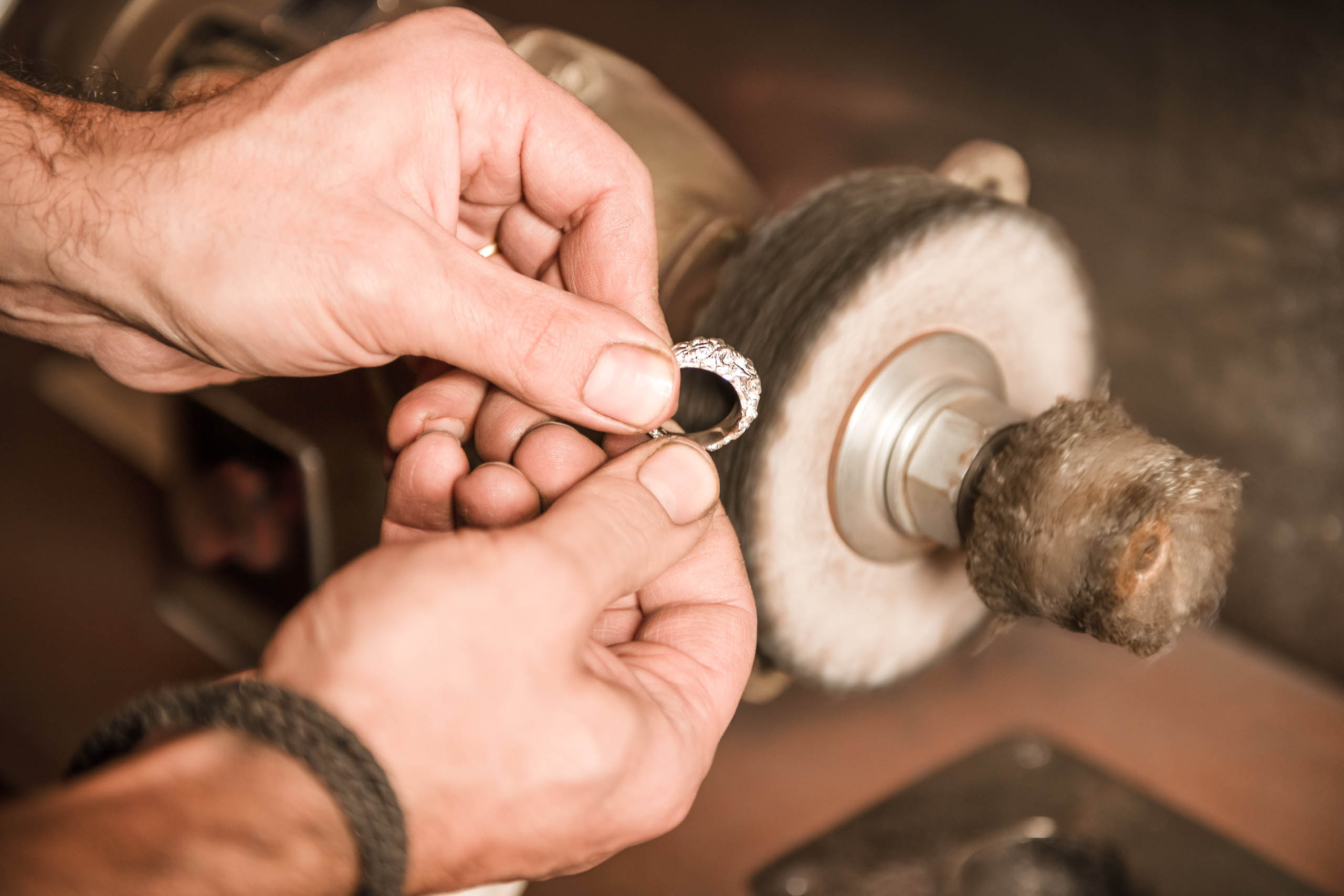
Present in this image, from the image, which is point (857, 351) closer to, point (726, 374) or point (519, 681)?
point (726, 374)

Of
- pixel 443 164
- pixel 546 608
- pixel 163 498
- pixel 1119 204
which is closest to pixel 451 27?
pixel 443 164

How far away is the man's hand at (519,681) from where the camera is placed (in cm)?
41

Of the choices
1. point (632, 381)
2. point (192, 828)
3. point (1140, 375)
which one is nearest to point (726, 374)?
point (632, 381)

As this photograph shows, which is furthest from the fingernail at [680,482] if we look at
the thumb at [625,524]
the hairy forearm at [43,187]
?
the hairy forearm at [43,187]

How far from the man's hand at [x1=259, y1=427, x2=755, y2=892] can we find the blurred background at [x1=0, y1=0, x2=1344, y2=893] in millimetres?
396

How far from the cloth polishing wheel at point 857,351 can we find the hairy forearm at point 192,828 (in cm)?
31

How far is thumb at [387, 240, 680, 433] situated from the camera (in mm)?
539

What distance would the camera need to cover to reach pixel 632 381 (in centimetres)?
54

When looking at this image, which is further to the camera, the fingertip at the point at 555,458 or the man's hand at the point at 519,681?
the fingertip at the point at 555,458

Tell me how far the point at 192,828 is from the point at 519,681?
0.13m

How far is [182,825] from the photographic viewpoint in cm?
38

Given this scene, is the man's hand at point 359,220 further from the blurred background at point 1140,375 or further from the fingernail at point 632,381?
the blurred background at point 1140,375

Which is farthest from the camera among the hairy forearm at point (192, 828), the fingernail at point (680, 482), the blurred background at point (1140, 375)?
the blurred background at point (1140, 375)

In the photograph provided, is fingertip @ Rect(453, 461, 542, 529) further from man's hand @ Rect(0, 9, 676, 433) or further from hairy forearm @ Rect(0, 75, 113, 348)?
hairy forearm @ Rect(0, 75, 113, 348)
